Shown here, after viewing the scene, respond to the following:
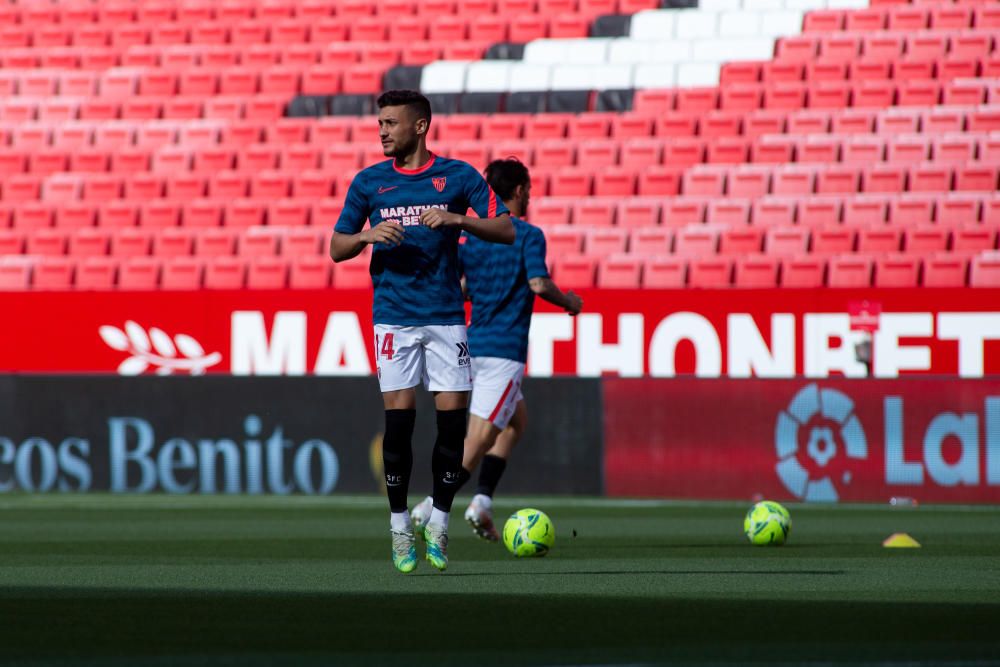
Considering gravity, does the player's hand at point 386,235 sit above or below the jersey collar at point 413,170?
below

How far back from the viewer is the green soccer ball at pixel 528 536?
28.5 ft

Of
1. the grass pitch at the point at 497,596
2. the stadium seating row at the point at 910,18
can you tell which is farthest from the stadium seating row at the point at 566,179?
the grass pitch at the point at 497,596

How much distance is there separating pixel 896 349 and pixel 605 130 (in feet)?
19.2

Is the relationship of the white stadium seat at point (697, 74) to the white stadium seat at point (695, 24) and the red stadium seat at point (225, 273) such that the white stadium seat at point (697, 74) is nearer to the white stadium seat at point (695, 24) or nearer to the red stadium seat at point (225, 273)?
the white stadium seat at point (695, 24)

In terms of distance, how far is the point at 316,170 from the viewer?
20.6 m

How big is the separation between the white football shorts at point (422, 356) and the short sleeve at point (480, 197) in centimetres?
53

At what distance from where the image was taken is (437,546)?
7562 millimetres

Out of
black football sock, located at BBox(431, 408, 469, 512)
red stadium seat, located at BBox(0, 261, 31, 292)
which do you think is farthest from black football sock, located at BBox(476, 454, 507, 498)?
red stadium seat, located at BBox(0, 261, 31, 292)

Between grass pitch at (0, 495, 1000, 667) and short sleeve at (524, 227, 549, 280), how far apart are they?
152cm

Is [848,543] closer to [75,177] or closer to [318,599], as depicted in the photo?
[318,599]

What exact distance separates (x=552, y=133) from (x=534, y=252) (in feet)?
37.2

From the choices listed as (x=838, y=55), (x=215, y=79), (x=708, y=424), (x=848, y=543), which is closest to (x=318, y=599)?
(x=848, y=543)

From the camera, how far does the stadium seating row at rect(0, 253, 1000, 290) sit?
1644 cm

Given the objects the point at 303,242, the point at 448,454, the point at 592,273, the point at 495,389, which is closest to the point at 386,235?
the point at 448,454
